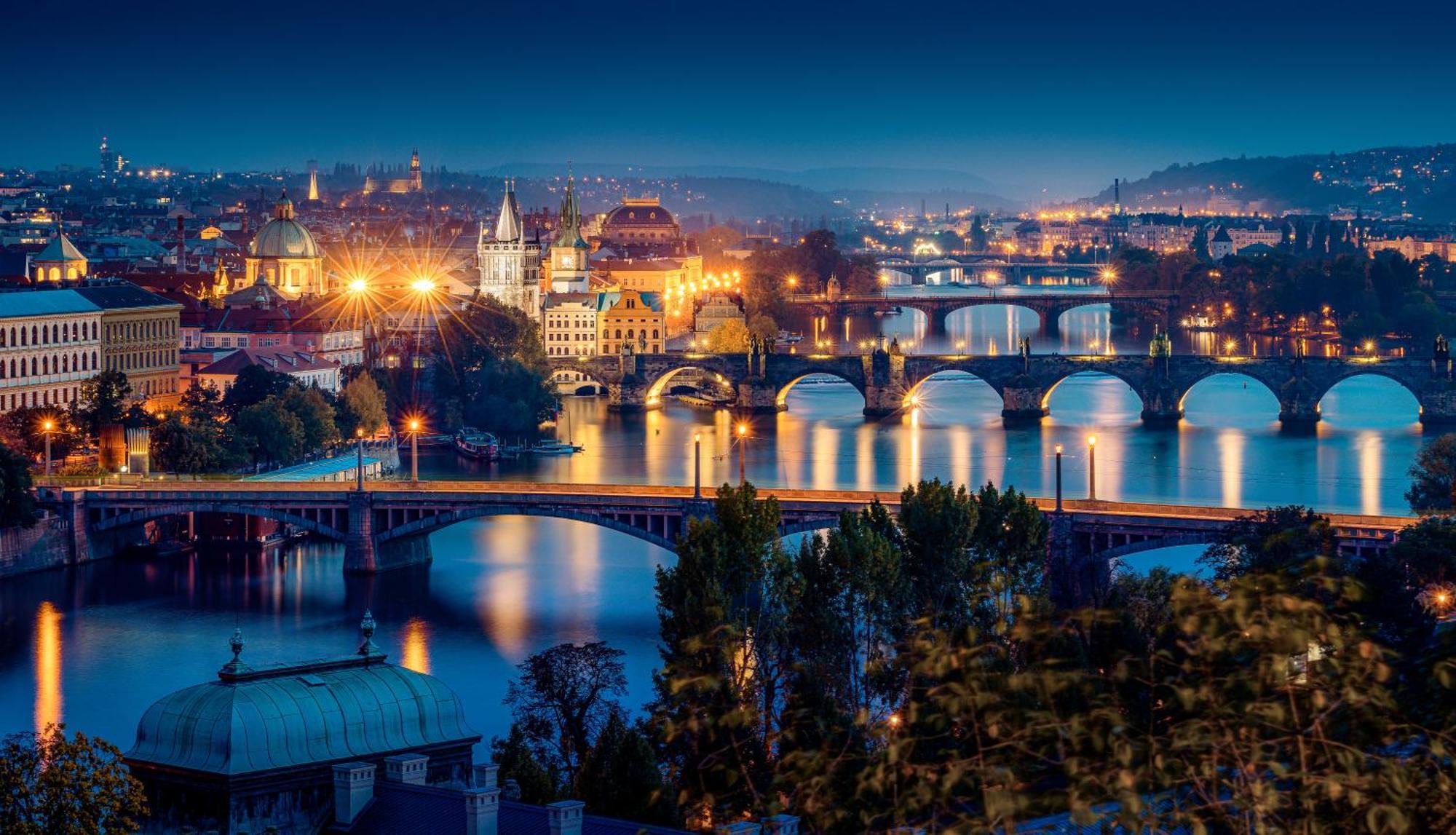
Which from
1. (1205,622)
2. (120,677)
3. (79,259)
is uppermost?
(79,259)

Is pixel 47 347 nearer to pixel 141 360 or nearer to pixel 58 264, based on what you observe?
pixel 141 360

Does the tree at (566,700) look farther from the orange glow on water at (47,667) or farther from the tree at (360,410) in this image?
the tree at (360,410)

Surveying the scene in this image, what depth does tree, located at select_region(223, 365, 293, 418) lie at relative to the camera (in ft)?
144

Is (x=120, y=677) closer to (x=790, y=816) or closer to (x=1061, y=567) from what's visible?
(x=1061, y=567)

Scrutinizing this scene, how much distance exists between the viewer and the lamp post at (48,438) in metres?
36.8

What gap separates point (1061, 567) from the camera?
28.2 m

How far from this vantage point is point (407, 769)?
52.4 feet

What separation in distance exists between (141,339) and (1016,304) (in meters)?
36.4

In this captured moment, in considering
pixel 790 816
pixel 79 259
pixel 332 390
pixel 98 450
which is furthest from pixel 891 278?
pixel 790 816

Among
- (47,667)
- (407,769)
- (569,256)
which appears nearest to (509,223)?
(569,256)

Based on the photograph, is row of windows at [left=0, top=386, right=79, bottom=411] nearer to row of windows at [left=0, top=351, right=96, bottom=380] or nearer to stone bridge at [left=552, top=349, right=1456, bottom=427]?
row of windows at [left=0, top=351, right=96, bottom=380]

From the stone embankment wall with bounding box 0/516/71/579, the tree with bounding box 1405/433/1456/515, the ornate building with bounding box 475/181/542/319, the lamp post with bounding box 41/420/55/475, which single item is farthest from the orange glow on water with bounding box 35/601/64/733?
the ornate building with bounding box 475/181/542/319

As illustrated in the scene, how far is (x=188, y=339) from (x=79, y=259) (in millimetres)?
9500

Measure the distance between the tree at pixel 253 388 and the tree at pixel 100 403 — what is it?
5.93ft
